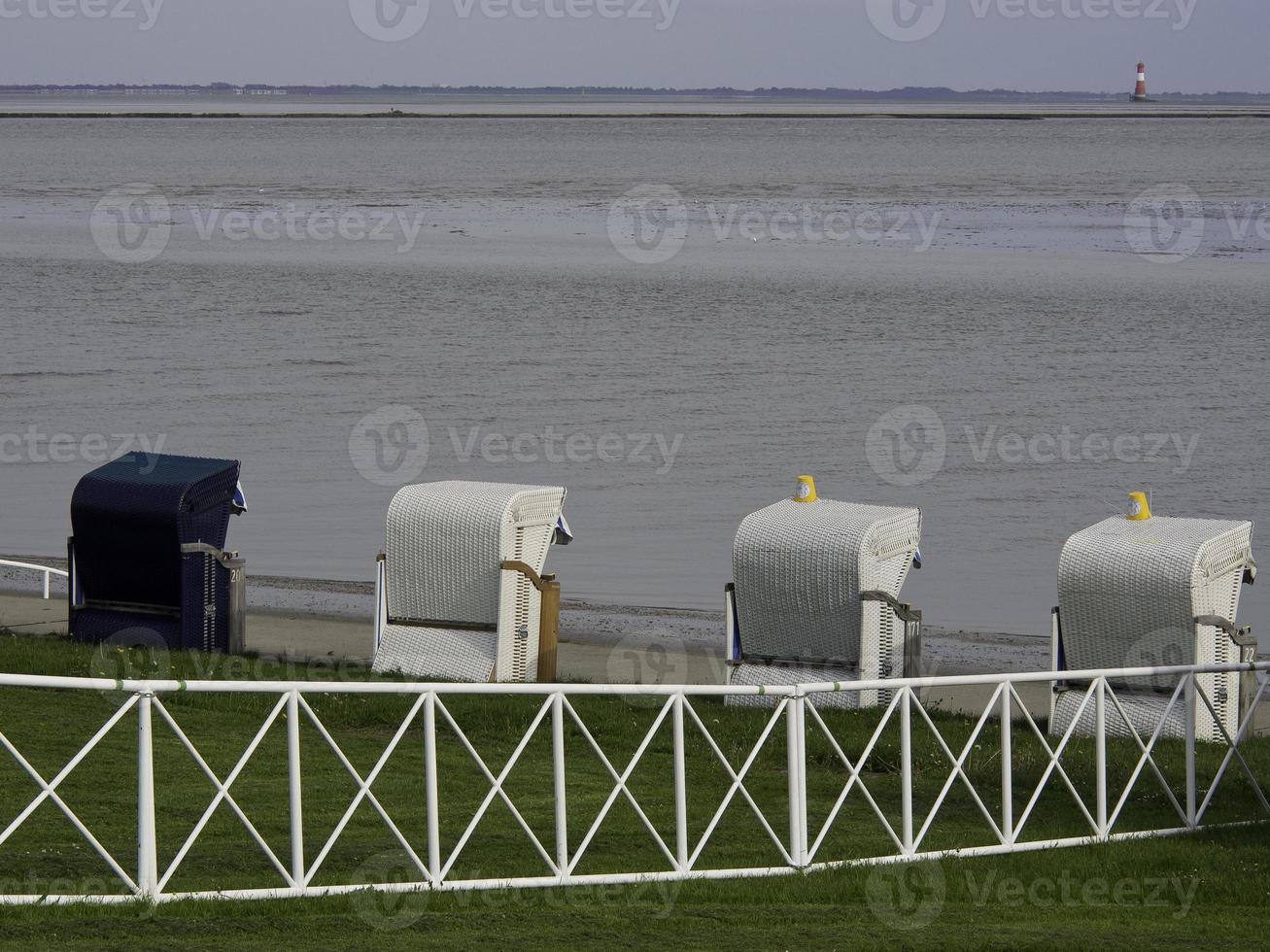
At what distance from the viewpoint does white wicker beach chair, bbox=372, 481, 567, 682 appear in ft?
41.6

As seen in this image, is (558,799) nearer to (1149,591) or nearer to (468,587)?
(468,587)

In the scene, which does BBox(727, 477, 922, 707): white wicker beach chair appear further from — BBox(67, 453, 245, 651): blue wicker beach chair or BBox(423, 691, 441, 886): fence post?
BBox(423, 691, 441, 886): fence post

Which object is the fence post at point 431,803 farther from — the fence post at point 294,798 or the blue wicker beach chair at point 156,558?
the blue wicker beach chair at point 156,558

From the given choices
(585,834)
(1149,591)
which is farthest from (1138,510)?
(585,834)

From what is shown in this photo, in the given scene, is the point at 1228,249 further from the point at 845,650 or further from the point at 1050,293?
the point at 845,650

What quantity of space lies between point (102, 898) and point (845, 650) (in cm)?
661

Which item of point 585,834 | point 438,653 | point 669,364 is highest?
point 669,364

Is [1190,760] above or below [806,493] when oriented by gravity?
below

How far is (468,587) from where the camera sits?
12828 mm

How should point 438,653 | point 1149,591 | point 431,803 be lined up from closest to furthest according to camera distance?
point 431,803, point 1149,591, point 438,653

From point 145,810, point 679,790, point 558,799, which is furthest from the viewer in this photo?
point 679,790

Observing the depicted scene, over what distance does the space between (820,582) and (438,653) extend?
285cm

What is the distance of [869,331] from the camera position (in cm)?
4338

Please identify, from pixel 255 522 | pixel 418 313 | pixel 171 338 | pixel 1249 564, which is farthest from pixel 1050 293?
pixel 1249 564
